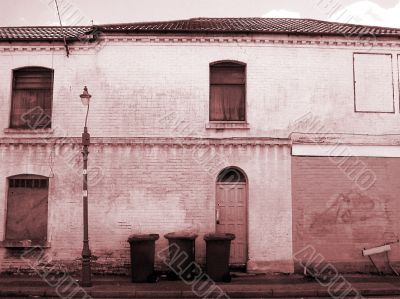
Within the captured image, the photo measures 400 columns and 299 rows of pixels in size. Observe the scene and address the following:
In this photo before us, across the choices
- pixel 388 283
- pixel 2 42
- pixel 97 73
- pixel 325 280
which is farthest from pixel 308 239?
pixel 2 42

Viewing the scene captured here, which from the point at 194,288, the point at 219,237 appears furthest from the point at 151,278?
the point at 219,237

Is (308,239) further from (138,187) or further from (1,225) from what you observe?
(1,225)

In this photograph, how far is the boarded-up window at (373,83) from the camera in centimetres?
1293

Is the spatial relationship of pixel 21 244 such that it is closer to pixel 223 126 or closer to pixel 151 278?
pixel 151 278

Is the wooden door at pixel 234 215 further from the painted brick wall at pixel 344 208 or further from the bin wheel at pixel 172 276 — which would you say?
the bin wheel at pixel 172 276

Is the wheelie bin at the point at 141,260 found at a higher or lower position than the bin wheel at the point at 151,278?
higher

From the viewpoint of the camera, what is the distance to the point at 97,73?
42.4ft

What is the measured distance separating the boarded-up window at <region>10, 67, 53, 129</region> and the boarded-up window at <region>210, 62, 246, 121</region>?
4.97m

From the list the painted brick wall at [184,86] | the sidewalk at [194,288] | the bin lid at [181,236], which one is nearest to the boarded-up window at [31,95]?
the painted brick wall at [184,86]

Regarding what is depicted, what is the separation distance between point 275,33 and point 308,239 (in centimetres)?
612

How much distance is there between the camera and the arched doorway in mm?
12492

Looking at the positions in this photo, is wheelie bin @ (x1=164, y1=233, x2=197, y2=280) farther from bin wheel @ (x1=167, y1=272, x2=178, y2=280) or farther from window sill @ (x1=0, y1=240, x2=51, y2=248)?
window sill @ (x1=0, y1=240, x2=51, y2=248)

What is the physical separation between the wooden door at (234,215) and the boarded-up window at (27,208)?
16.8 feet

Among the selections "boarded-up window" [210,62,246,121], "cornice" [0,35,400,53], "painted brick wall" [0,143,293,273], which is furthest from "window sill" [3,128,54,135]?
"boarded-up window" [210,62,246,121]
